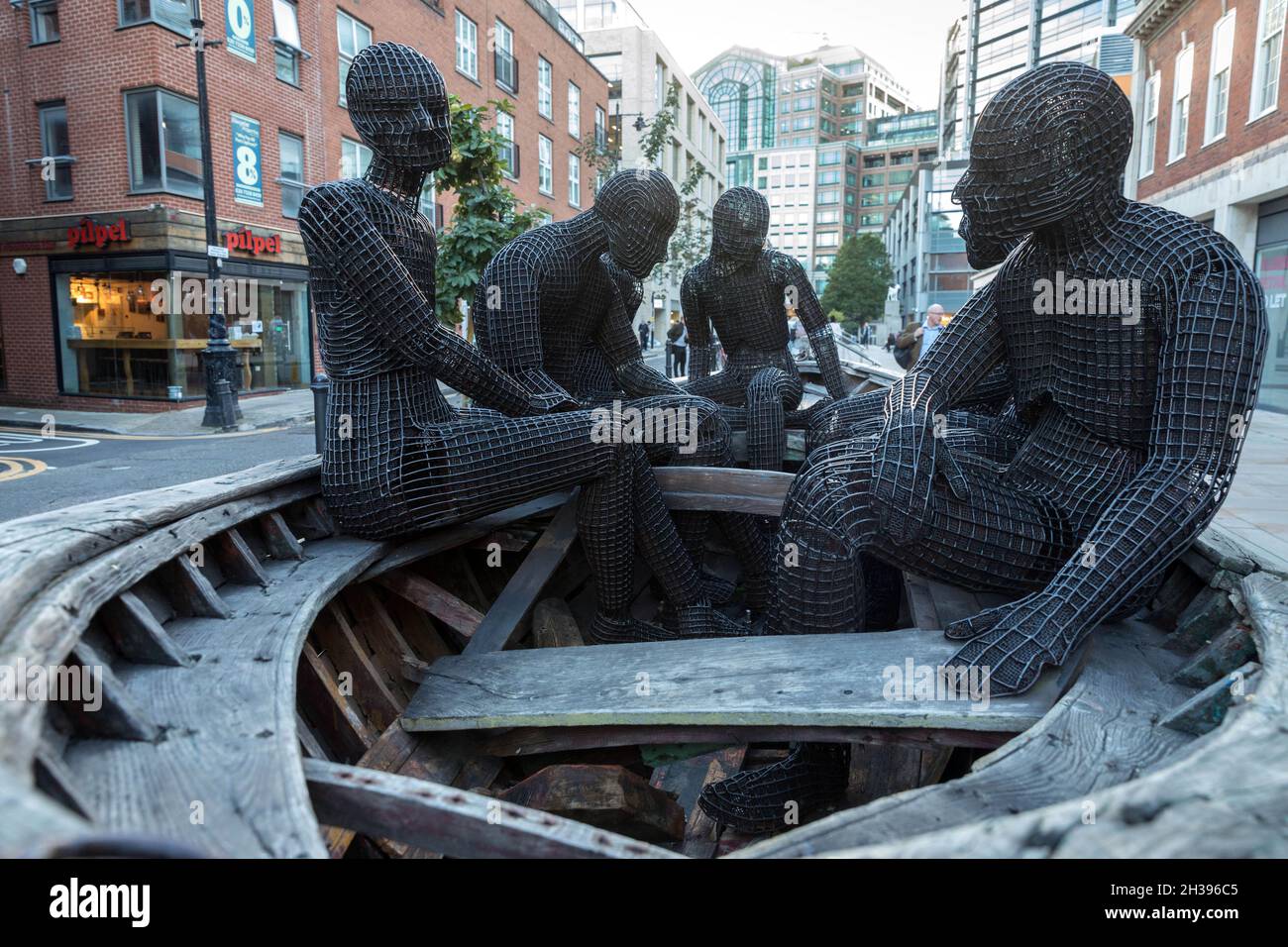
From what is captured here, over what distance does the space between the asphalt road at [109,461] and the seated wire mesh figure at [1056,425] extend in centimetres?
666

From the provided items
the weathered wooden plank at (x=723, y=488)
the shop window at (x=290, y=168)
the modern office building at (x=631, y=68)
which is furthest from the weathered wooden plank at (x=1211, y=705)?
the modern office building at (x=631, y=68)

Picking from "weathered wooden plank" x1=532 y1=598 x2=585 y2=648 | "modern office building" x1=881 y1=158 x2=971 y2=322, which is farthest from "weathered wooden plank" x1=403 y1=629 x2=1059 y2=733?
"modern office building" x1=881 y1=158 x2=971 y2=322

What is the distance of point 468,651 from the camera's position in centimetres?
323

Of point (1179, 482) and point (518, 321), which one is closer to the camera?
point (1179, 482)

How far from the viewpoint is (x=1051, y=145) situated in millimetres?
2223

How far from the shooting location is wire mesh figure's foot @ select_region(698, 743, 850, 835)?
2553 millimetres

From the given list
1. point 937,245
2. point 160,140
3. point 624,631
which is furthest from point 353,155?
point 937,245

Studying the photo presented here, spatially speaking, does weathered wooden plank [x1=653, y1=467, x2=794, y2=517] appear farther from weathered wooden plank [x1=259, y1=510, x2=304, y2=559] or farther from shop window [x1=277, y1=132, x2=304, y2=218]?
shop window [x1=277, y1=132, x2=304, y2=218]

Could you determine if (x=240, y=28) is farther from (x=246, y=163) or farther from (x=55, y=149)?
(x=55, y=149)

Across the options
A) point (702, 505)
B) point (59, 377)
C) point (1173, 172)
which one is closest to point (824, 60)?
point (1173, 172)

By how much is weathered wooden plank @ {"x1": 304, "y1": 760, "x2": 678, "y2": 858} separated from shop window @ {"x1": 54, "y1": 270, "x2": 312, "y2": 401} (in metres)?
16.2

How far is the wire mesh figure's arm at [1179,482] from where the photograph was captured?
80.8 inches

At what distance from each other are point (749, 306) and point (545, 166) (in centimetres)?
2569
